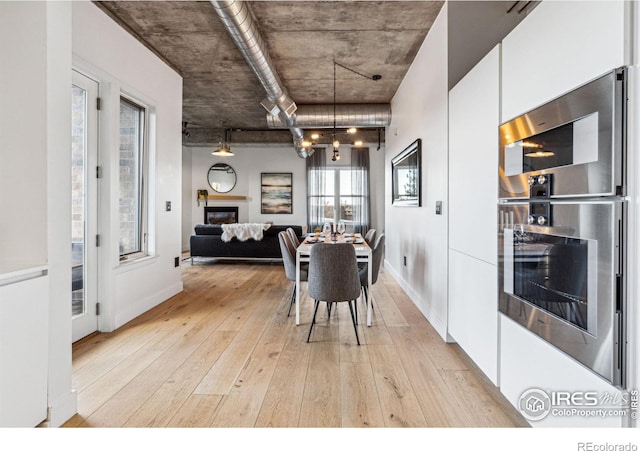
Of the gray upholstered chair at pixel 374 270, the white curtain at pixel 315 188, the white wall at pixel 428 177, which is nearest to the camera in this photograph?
the white wall at pixel 428 177

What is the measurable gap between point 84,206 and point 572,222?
3426 mm

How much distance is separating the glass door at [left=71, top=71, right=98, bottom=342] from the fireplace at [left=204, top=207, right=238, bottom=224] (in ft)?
20.8

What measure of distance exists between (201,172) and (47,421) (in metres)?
8.49

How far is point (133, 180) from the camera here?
11.5 ft

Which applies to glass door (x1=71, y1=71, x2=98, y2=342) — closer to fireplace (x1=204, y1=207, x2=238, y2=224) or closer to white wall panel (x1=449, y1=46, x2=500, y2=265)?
white wall panel (x1=449, y1=46, x2=500, y2=265)

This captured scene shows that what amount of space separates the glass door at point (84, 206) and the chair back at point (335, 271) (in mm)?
1985

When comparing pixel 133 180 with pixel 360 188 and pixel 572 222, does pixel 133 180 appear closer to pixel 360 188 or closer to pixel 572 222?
pixel 572 222

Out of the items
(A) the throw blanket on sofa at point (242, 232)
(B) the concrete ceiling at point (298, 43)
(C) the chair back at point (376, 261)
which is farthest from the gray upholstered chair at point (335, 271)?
(A) the throw blanket on sofa at point (242, 232)

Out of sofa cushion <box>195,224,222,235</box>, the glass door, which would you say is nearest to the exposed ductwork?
the glass door

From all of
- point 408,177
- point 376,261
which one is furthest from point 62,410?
point 408,177

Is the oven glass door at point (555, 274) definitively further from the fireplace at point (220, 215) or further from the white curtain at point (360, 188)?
the fireplace at point (220, 215)

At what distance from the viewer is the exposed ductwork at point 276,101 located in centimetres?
268

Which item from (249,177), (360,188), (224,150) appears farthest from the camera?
(249,177)
